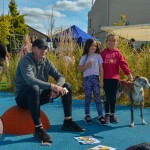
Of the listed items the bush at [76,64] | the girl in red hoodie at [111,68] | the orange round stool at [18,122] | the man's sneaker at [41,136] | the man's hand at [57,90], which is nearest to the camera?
the man's sneaker at [41,136]

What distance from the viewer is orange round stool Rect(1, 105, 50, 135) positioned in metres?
4.68

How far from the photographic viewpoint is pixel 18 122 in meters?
4.70

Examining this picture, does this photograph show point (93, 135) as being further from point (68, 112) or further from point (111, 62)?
point (111, 62)

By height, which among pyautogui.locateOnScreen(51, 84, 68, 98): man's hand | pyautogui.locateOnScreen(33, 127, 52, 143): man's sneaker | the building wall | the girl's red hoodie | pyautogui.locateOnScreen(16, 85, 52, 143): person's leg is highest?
the building wall

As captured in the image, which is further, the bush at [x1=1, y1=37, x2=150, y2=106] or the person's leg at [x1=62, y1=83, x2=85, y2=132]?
the bush at [x1=1, y1=37, x2=150, y2=106]

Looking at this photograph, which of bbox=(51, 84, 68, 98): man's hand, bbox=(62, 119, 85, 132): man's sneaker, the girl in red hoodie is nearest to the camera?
bbox=(51, 84, 68, 98): man's hand

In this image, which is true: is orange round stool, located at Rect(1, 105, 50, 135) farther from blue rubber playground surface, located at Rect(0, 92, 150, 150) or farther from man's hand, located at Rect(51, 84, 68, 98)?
man's hand, located at Rect(51, 84, 68, 98)

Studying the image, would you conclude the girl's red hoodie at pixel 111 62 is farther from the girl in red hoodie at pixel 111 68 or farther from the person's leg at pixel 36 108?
the person's leg at pixel 36 108

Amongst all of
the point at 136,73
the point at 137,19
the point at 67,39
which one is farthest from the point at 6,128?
the point at 137,19

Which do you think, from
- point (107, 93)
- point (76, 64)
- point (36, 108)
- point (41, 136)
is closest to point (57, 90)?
point (36, 108)

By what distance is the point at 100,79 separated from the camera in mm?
5402

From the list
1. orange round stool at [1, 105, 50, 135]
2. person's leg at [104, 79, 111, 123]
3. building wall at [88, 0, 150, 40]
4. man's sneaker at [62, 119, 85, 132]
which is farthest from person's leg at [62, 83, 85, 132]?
building wall at [88, 0, 150, 40]

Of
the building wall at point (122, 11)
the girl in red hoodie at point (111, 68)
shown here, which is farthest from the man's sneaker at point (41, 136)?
the building wall at point (122, 11)

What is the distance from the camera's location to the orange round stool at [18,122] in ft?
15.4
